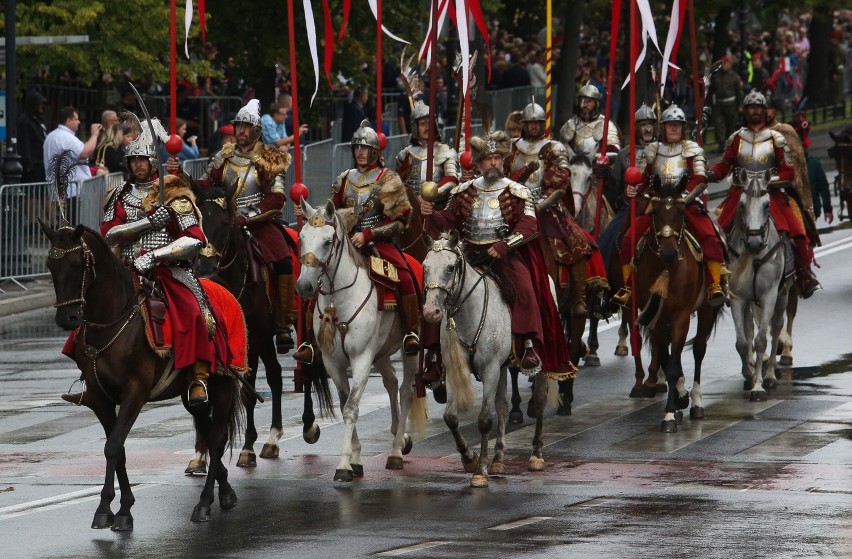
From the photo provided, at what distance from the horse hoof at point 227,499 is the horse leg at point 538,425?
2.66m

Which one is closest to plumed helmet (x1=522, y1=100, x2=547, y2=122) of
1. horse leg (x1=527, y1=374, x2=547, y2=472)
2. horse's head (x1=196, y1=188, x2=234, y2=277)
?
horse's head (x1=196, y1=188, x2=234, y2=277)

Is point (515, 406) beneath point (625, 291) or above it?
beneath

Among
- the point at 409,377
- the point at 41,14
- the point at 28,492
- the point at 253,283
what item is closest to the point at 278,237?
the point at 253,283

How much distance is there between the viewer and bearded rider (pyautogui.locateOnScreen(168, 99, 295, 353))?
17.7m

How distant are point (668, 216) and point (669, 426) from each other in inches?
78.0

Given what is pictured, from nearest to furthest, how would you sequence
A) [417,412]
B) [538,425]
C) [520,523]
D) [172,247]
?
[520,523], [172,247], [538,425], [417,412]

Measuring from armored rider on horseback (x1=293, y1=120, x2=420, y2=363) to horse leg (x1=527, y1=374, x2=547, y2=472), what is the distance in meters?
1.07

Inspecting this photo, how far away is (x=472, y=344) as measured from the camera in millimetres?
15695

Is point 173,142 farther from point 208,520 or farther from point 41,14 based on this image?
point 41,14

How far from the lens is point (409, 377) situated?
16734 millimetres


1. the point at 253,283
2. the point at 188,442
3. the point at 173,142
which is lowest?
the point at 188,442

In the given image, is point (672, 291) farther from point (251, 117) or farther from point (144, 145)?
point (144, 145)

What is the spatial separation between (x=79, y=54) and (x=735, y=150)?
1336 centimetres

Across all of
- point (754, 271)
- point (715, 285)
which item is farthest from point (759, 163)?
point (715, 285)
